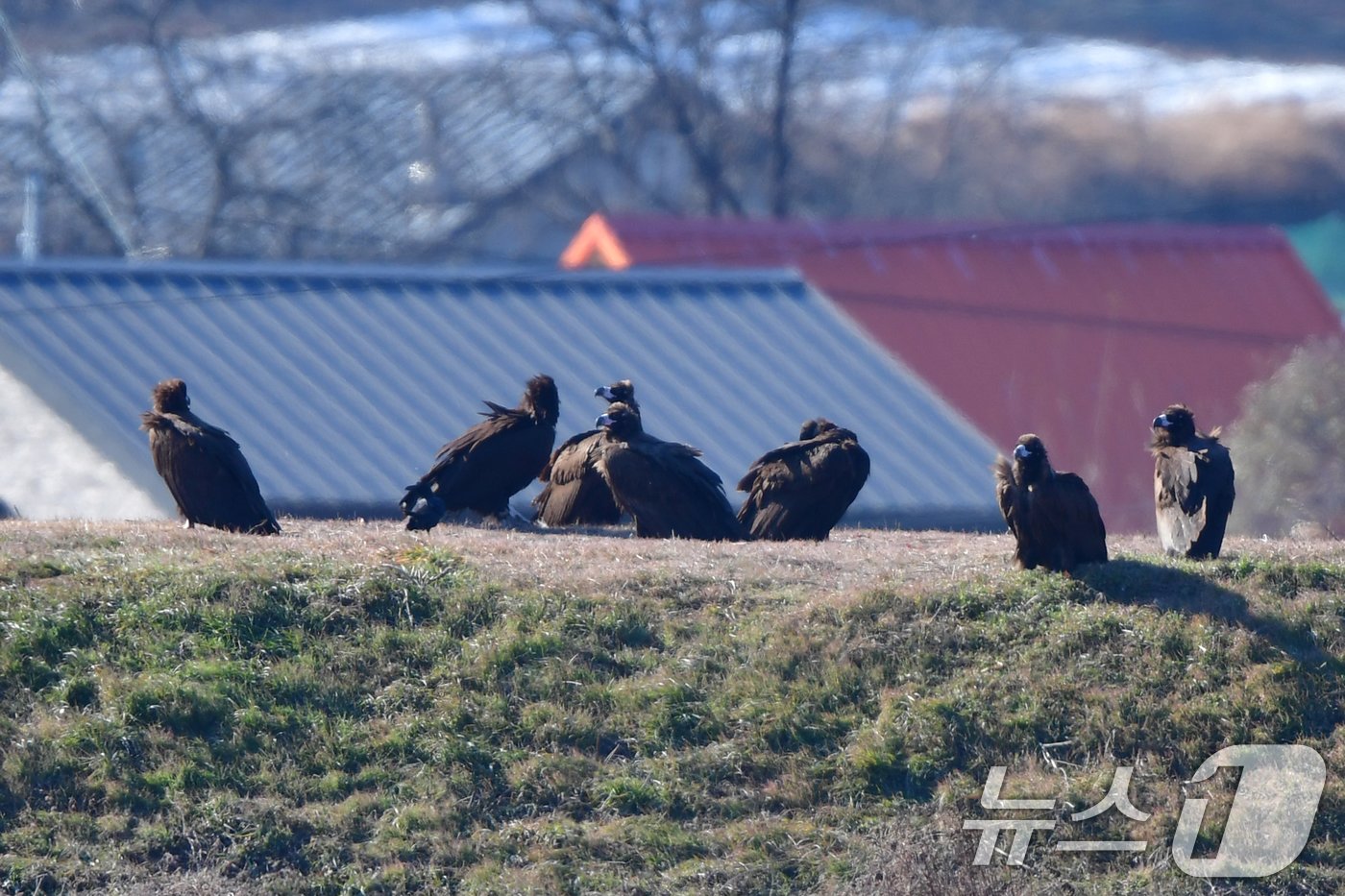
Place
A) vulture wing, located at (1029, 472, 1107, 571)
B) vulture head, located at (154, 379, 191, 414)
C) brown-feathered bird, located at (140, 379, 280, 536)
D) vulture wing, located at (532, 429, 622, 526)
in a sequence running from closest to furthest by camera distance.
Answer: vulture wing, located at (1029, 472, 1107, 571) → brown-feathered bird, located at (140, 379, 280, 536) → vulture head, located at (154, 379, 191, 414) → vulture wing, located at (532, 429, 622, 526)

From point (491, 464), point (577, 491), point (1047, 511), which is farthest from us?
point (577, 491)

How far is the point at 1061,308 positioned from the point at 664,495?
17.3 m

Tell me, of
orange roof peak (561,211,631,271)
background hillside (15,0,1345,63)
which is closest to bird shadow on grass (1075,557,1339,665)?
orange roof peak (561,211,631,271)

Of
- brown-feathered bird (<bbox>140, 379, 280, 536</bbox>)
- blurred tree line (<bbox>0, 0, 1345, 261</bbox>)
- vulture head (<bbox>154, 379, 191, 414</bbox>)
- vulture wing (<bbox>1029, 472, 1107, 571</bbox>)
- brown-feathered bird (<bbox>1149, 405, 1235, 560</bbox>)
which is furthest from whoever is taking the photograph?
blurred tree line (<bbox>0, 0, 1345, 261</bbox>)

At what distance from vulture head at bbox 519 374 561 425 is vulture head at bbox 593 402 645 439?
0.77 m

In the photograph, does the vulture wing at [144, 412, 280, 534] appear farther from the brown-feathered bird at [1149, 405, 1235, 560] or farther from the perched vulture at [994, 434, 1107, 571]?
the brown-feathered bird at [1149, 405, 1235, 560]

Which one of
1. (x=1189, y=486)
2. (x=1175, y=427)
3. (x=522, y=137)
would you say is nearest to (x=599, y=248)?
(x=522, y=137)

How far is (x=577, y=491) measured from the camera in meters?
12.7

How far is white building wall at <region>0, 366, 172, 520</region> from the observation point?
17.9m

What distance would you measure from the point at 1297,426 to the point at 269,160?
83.3ft

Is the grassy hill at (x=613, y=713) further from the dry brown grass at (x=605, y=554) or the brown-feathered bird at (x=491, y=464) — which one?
the brown-feathered bird at (x=491, y=464)

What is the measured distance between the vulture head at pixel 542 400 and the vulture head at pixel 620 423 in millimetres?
769

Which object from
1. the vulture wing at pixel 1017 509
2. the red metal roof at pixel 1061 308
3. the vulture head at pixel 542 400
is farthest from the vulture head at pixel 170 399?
the red metal roof at pixel 1061 308

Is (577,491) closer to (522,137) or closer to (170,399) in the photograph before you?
(170,399)
